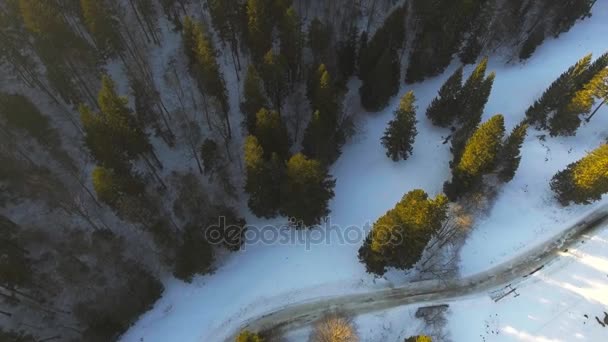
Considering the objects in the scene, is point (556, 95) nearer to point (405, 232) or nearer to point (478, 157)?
point (478, 157)

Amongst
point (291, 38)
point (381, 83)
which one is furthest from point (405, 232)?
point (291, 38)

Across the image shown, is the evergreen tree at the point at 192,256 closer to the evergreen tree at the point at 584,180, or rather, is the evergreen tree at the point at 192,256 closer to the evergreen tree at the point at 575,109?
the evergreen tree at the point at 584,180

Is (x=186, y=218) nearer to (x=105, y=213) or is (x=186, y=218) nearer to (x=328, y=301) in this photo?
(x=105, y=213)

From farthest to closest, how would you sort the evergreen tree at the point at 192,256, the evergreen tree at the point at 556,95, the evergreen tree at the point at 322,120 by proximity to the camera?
the evergreen tree at the point at 556,95 → the evergreen tree at the point at 322,120 → the evergreen tree at the point at 192,256

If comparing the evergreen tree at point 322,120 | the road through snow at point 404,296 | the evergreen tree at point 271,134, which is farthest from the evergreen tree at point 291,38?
the road through snow at point 404,296

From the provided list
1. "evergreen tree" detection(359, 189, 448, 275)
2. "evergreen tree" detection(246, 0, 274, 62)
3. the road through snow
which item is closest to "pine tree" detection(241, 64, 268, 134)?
"evergreen tree" detection(246, 0, 274, 62)

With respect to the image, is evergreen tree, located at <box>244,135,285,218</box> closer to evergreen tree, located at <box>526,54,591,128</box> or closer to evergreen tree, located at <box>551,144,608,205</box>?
evergreen tree, located at <box>551,144,608,205</box>

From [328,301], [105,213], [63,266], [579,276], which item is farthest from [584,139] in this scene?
[63,266]
